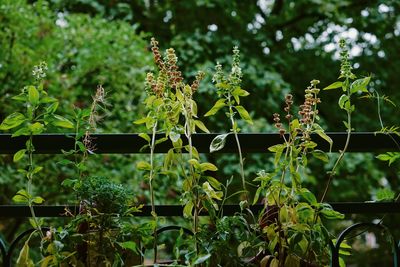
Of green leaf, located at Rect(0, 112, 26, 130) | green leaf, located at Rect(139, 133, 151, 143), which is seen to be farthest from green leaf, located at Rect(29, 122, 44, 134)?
green leaf, located at Rect(139, 133, 151, 143)

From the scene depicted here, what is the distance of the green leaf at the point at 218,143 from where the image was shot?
1.23 metres

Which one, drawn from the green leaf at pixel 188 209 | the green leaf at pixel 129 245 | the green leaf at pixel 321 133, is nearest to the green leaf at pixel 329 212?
the green leaf at pixel 321 133

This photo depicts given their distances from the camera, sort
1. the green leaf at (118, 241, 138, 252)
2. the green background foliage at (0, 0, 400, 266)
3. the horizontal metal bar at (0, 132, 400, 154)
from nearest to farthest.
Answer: the green leaf at (118, 241, 138, 252)
the horizontal metal bar at (0, 132, 400, 154)
the green background foliage at (0, 0, 400, 266)

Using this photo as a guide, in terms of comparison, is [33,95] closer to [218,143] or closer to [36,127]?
[36,127]

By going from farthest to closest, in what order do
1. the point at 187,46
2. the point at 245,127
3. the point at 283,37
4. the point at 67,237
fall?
the point at 283,37 → the point at 187,46 → the point at 245,127 → the point at 67,237

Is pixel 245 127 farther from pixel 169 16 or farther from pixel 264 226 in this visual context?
pixel 264 226

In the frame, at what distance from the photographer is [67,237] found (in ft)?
3.83

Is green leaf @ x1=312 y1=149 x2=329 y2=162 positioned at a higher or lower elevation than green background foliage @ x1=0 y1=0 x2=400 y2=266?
lower

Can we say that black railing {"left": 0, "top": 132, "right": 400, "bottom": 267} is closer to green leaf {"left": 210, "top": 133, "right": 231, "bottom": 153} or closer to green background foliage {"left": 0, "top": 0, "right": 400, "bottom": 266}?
green leaf {"left": 210, "top": 133, "right": 231, "bottom": 153}

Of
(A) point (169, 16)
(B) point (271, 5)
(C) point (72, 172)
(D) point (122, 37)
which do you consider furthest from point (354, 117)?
(C) point (72, 172)

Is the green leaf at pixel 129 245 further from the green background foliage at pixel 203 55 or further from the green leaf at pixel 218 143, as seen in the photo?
the green background foliage at pixel 203 55

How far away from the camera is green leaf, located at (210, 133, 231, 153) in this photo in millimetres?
1227

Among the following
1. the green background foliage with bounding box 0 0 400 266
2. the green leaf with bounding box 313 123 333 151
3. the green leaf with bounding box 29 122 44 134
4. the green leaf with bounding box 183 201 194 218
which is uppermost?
the green background foliage with bounding box 0 0 400 266

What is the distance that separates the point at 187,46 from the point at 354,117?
1449 millimetres
